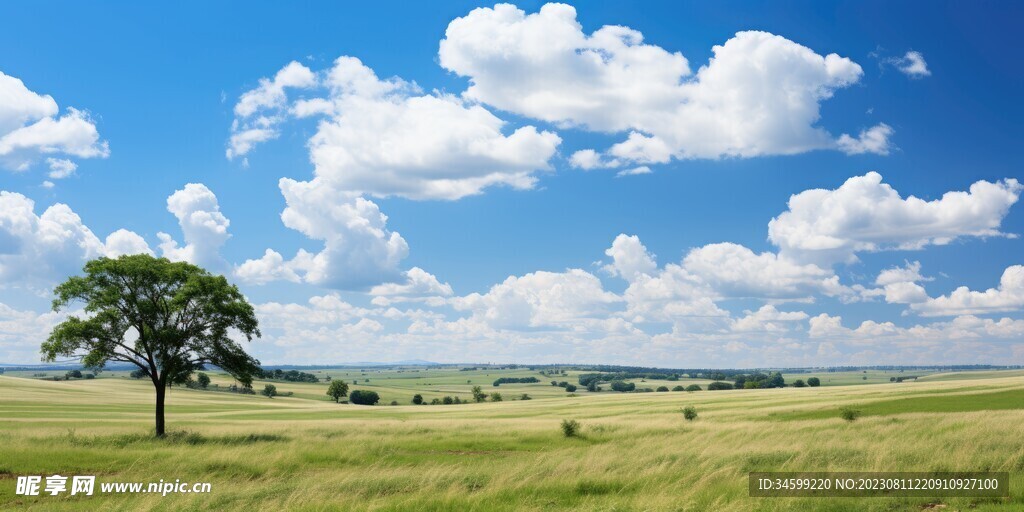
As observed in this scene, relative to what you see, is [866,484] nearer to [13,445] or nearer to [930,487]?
[930,487]

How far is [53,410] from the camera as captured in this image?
7331 centimetres

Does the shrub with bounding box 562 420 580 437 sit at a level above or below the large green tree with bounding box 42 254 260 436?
below

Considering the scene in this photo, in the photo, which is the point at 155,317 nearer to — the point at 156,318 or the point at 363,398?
the point at 156,318

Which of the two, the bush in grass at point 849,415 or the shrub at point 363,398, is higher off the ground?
the bush in grass at point 849,415

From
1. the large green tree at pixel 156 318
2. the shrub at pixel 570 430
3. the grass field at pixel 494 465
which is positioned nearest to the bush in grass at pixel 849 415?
the grass field at pixel 494 465

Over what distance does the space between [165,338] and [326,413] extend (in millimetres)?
41521

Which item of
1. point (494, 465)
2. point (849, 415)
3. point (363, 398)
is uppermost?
point (494, 465)

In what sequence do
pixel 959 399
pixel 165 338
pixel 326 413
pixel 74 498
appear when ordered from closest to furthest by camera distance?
1. pixel 74 498
2. pixel 165 338
3. pixel 959 399
4. pixel 326 413

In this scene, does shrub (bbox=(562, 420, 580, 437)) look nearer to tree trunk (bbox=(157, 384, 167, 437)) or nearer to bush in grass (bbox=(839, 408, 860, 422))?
bush in grass (bbox=(839, 408, 860, 422))

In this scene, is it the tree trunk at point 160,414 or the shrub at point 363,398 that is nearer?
the tree trunk at point 160,414

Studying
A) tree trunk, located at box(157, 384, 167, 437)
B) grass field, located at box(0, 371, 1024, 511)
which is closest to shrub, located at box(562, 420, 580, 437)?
grass field, located at box(0, 371, 1024, 511)

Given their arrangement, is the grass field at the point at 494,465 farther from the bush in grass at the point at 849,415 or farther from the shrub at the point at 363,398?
the shrub at the point at 363,398

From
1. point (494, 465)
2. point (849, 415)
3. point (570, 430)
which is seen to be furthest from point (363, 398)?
point (494, 465)

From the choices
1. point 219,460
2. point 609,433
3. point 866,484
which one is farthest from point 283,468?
point 609,433
